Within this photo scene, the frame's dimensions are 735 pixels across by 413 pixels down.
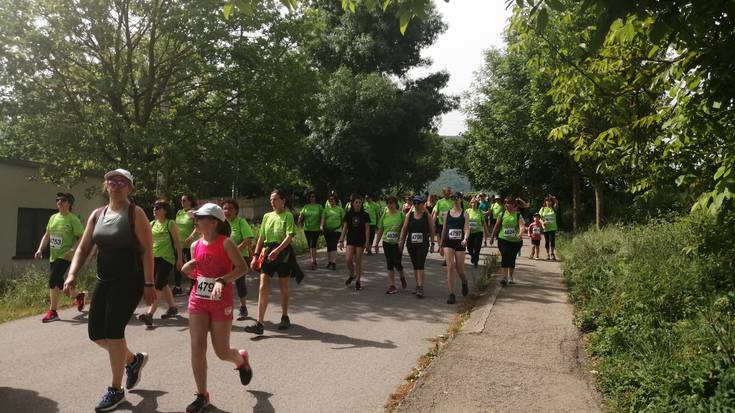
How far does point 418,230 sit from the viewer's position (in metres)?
9.48

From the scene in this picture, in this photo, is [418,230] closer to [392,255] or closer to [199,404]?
[392,255]

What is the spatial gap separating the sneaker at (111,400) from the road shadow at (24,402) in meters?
0.39

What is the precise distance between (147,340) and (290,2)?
4.38m

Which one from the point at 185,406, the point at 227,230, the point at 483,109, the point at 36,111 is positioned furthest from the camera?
the point at 483,109

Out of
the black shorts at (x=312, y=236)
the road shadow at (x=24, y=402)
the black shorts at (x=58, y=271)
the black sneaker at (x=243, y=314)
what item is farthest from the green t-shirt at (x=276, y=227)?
the black shorts at (x=312, y=236)

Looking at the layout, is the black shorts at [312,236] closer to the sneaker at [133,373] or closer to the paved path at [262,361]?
the paved path at [262,361]

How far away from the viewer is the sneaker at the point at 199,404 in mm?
4367

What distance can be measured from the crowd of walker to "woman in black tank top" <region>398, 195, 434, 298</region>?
0.02 metres

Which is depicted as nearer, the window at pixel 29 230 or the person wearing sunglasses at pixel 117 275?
the person wearing sunglasses at pixel 117 275

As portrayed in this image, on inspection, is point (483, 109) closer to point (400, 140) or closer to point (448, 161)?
point (400, 140)

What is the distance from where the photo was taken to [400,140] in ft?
91.2

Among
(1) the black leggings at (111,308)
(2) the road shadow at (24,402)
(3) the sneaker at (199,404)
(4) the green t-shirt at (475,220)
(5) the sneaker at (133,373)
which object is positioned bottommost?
(2) the road shadow at (24,402)

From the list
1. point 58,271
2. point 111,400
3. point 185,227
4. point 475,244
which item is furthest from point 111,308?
point 475,244

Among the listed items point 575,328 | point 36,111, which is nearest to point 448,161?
point 36,111
